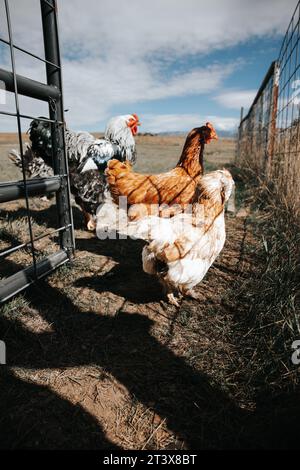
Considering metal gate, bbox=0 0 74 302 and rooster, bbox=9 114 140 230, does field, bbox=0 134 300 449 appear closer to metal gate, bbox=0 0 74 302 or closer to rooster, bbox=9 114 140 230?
metal gate, bbox=0 0 74 302

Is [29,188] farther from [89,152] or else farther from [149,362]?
[89,152]

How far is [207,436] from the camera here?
3.80 ft

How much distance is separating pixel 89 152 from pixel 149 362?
314 cm

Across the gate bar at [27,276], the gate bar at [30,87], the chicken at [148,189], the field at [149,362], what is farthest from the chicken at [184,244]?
the gate bar at [30,87]

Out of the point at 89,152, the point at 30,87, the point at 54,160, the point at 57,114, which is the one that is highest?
the point at 30,87

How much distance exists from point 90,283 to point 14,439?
139 centimetres

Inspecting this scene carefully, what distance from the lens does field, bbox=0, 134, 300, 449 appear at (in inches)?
45.7

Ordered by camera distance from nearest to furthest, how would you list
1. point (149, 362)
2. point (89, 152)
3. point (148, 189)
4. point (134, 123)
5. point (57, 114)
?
point (149, 362) < point (57, 114) < point (148, 189) < point (89, 152) < point (134, 123)

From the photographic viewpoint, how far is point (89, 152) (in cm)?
392

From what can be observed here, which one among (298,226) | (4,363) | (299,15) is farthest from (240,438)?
(299,15)

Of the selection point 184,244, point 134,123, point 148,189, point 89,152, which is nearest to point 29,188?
point 184,244

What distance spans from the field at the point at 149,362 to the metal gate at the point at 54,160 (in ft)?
0.53

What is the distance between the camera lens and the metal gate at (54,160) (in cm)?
179

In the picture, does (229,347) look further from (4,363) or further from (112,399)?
(4,363)
